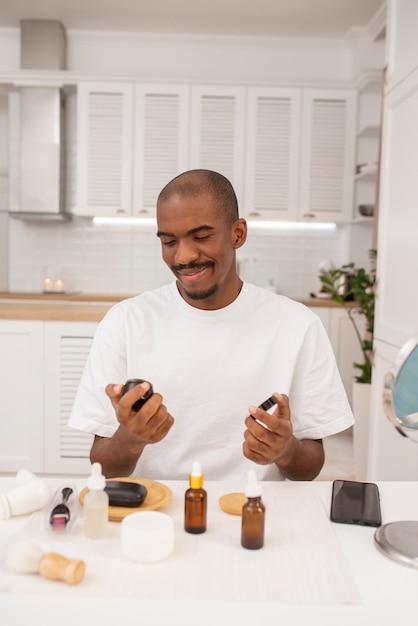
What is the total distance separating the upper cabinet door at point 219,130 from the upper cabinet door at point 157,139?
0.25 ft

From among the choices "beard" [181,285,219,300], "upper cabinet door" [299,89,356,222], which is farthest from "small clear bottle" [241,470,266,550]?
"upper cabinet door" [299,89,356,222]

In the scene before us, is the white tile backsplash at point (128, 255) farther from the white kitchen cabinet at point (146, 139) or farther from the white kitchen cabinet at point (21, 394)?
the white kitchen cabinet at point (21, 394)

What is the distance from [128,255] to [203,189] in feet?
11.6

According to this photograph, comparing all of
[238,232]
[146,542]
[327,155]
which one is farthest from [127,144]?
[146,542]

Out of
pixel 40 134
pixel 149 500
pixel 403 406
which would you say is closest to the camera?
pixel 403 406

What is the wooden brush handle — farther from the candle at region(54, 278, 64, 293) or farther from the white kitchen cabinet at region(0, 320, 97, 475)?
the candle at region(54, 278, 64, 293)

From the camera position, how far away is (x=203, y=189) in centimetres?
132

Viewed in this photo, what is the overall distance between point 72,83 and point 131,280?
156 centimetres

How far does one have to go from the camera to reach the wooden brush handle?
0.73m

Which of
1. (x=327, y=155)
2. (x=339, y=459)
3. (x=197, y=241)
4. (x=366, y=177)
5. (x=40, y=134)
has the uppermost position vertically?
(x=40, y=134)

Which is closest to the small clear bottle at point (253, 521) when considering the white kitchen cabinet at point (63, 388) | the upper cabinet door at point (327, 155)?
the white kitchen cabinet at point (63, 388)

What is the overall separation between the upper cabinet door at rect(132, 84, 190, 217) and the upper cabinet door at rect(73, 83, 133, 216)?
68 mm

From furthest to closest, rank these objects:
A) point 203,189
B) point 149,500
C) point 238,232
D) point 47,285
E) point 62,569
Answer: point 47,285 → point 238,232 → point 203,189 → point 149,500 → point 62,569

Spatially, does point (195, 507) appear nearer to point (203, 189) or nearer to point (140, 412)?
point (140, 412)
